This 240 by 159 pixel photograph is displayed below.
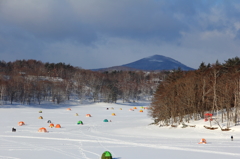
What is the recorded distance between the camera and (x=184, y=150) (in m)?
17.8

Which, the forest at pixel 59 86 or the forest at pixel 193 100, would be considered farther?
the forest at pixel 59 86

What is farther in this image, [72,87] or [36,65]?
[36,65]

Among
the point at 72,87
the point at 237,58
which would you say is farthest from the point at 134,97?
the point at 237,58

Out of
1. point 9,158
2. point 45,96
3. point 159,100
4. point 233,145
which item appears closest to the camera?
point 9,158

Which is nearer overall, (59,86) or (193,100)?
(193,100)

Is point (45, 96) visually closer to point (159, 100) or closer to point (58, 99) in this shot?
point (58, 99)

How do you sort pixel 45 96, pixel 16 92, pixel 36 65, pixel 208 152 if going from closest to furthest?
pixel 208 152 → pixel 16 92 → pixel 45 96 → pixel 36 65

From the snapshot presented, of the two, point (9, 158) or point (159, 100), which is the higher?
point (159, 100)

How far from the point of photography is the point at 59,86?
99.8 metres

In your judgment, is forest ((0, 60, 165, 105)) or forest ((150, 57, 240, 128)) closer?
forest ((150, 57, 240, 128))

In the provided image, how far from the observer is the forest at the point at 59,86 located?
8831 cm

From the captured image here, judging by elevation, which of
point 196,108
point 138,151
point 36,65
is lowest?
point 138,151

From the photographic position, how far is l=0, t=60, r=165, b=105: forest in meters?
88.3

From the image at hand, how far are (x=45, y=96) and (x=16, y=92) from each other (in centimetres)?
1514
